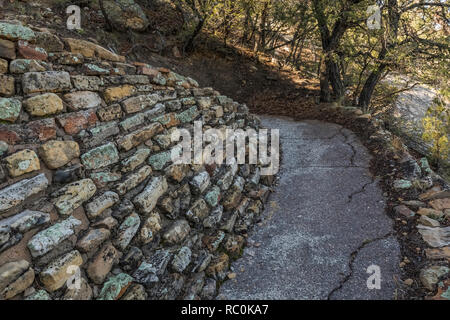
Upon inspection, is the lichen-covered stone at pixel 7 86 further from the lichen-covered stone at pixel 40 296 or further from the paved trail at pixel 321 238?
the paved trail at pixel 321 238

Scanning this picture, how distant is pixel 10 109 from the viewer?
1.67 m

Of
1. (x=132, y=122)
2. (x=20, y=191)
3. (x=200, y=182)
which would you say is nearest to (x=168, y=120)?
(x=132, y=122)

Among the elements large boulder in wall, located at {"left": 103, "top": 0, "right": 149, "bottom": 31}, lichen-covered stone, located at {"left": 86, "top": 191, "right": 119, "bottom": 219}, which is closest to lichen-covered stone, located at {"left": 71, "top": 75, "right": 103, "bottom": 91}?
lichen-covered stone, located at {"left": 86, "top": 191, "right": 119, "bottom": 219}

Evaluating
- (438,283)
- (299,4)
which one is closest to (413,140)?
(299,4)

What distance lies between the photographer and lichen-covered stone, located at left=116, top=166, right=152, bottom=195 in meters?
2.10

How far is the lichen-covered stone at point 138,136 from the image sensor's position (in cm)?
227

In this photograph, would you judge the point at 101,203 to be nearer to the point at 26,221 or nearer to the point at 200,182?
the point at 26,221

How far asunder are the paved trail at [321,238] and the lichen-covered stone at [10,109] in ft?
6.34

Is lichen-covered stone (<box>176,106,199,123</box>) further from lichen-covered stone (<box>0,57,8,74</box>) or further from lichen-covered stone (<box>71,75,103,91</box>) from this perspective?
lichen-covered stone (<box>0,57,8,74</box>)

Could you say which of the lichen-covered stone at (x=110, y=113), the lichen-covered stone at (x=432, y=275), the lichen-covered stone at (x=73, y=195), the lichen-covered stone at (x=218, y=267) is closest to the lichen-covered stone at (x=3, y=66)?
the lichen-covered stone at (x=110, y=113)

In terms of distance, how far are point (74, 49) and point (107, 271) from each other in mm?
1689

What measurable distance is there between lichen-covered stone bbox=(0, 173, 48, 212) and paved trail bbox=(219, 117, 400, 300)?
5.14ft

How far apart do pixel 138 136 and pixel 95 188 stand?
637mm

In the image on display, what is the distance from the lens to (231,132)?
389 centimetres
